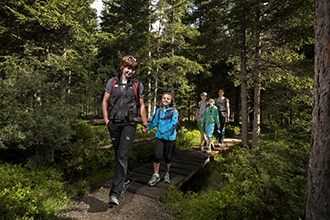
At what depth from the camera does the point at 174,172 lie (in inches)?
261

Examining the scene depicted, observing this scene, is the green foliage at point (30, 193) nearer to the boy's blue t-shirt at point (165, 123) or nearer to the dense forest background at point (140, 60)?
the dense forest background at point (140, 60)

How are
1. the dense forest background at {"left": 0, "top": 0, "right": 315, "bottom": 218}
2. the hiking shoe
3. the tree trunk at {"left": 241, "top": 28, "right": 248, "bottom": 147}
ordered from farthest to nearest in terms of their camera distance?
1. the tree trunk at {"left": 241, "top": 28, "right": 248, "bottom": 147}
2. the dense forest background at {"left": 0, "top": 0, "right": 315, "bottom": 218}
3. the hiking shoe

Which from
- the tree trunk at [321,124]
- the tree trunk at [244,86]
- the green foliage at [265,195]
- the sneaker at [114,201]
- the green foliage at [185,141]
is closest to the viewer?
the tree trunk at [321,124]

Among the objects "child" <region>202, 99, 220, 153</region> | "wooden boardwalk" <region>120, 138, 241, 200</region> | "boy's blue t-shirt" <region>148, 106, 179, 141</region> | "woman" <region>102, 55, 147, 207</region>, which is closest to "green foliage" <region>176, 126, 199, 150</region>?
"wooden boardwalk" <region>120, 138, 241, 200</region>

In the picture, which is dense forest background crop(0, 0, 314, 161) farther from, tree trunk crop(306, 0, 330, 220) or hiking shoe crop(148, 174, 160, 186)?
tree trunk crop(306, 0, 330, 220)

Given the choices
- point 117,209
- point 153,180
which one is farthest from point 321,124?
point 153,180

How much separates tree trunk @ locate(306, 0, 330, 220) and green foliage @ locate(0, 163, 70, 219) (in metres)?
4.14

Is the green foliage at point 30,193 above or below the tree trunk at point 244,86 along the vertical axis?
below

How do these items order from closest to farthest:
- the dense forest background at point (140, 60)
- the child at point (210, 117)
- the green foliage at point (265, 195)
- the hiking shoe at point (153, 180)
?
the green foliage at point (265, 195) → the hiking shoe at point (153, 180) → the dense forest background at point (140, 60) → the child at point (210, 117)

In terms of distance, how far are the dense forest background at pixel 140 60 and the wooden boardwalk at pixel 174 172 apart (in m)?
1.96

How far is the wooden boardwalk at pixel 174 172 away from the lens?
5.14 m

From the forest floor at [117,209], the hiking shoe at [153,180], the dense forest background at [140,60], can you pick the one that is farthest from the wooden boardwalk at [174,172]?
the dense forest background at [140,60]

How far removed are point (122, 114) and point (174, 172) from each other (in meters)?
3.44

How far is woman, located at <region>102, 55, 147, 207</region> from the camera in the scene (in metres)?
3.97
